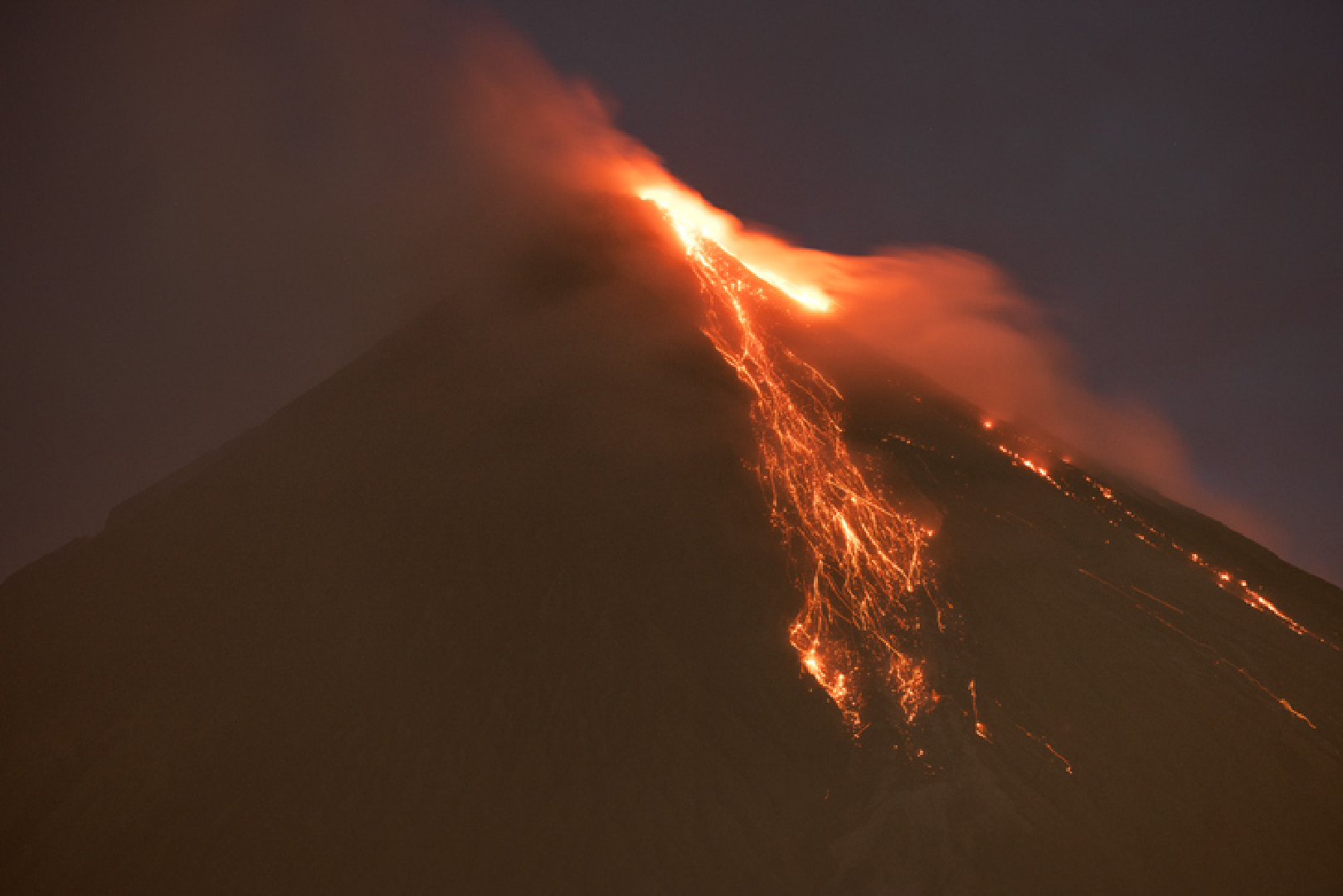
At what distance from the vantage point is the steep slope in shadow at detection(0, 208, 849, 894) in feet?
56.5

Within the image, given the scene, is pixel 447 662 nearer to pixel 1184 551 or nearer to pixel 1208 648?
pixel 1208 648

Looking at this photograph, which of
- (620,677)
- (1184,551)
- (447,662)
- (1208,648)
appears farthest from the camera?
(1184,551)

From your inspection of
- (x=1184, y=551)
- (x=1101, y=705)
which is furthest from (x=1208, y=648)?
(x=1184, y=551)

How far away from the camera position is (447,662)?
821 inches

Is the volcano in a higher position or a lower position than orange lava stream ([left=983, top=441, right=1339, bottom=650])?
lower

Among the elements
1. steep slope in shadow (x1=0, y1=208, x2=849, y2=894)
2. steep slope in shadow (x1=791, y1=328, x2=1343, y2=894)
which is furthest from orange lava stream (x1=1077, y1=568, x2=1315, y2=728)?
steep slope in shadow (x1=0, y1=208, x2=849, y2=894)

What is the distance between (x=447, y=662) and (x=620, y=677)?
18.8 feet

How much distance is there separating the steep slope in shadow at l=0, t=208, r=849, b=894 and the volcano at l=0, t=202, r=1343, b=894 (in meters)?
0.11

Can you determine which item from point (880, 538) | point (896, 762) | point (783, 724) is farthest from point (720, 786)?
point (880, 538)

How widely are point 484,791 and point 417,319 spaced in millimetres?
27546

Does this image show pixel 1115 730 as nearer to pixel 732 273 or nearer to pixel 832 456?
pixel 832 456

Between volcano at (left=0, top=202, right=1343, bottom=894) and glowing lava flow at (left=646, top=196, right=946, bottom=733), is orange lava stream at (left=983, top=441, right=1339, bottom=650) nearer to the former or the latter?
volcano at (left=0, top=202, right=1343, bottom=894)

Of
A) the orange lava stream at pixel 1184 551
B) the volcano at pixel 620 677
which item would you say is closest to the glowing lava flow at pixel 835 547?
the volcano at pixel 620 677

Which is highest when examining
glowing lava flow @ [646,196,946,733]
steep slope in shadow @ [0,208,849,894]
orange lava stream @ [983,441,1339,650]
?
orange lava stream @ [983,441,1339,650]
